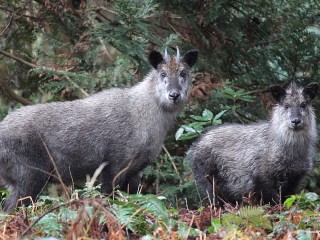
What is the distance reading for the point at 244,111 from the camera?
11.1 m

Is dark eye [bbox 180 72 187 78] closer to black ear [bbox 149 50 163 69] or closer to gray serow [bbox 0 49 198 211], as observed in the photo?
gray serow [bbox 0 49 198 211]

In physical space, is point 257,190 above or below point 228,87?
below

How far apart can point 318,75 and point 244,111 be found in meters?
1.21

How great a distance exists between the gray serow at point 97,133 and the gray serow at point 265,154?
68 cm

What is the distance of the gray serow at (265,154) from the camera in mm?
8477

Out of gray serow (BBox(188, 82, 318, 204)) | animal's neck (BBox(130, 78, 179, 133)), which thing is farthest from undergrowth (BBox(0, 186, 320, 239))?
animal's neck (BBox(130, 78, 179, 133))

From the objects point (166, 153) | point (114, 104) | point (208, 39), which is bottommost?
point (166, 153)

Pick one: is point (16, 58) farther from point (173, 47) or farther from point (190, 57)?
point (190, 57)

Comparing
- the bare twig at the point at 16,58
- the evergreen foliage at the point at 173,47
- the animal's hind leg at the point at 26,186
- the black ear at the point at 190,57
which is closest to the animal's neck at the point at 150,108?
the black ear at the point at 190,57

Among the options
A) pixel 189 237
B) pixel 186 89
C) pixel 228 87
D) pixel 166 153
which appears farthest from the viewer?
pixel 166 153

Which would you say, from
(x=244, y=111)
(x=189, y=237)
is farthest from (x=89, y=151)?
(x=189, y=237)

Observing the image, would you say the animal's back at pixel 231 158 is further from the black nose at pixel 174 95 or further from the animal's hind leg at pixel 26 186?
the animal's hind leg at pixel 26 186

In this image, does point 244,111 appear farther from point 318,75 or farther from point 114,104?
point 114,104

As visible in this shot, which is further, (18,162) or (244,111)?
(244,111)
